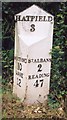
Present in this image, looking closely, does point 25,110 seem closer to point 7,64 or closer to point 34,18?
point 7,64

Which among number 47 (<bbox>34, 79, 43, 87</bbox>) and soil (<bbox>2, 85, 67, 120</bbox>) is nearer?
soil (<bbox>2, 85, 67, 120</bbox>)

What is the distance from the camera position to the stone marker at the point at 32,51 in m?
3.65

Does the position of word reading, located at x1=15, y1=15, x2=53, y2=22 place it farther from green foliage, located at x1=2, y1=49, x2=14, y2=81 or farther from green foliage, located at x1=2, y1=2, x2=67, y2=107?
green foliage, located at x1=2, y1=49, x2=14, y2=81

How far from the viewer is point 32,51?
3660mm

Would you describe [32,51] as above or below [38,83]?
above

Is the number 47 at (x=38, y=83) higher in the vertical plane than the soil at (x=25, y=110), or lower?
higher

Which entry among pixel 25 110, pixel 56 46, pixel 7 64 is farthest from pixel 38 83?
pixel 7 64

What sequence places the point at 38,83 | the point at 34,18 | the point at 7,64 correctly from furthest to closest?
the point at 7,64, the point at 38,83, the point at 34,18

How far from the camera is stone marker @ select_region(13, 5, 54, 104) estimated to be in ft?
12.0

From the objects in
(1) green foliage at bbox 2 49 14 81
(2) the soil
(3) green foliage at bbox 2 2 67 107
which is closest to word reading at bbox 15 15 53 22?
(3) green foliage at bbox 2 2 67 107

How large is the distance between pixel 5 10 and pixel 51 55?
2.84ft

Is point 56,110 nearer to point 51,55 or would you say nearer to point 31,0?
point 51,55

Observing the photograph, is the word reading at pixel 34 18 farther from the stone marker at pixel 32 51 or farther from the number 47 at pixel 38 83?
the number 47 at pixel 38 83

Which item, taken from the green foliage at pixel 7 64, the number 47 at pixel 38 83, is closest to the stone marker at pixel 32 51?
the number 47 at pixel 38 83
